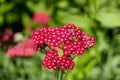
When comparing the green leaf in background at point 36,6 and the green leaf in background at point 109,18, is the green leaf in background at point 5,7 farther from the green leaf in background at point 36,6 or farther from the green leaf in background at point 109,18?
the green leaf in background at point 109,18

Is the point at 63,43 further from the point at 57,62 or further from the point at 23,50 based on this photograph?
the point at 23,50

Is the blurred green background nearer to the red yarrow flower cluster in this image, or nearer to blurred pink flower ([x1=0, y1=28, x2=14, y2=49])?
blurred pink flower ([x1=0, y1=28, x2=14, y2=49])

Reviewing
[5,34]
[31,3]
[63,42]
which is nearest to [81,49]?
[63,42]

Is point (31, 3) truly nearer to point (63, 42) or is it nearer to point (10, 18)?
point (10, 18)

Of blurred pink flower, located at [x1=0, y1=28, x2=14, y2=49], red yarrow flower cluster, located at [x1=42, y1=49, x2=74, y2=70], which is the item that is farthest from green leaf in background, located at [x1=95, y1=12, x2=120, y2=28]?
blurred pink flower, located at [x1=0, y1=28, x2=14, y2=49]

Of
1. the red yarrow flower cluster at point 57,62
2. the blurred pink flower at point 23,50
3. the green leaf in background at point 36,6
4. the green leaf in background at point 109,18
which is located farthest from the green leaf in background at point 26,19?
the red yarrow flower cluster at point 57,62
